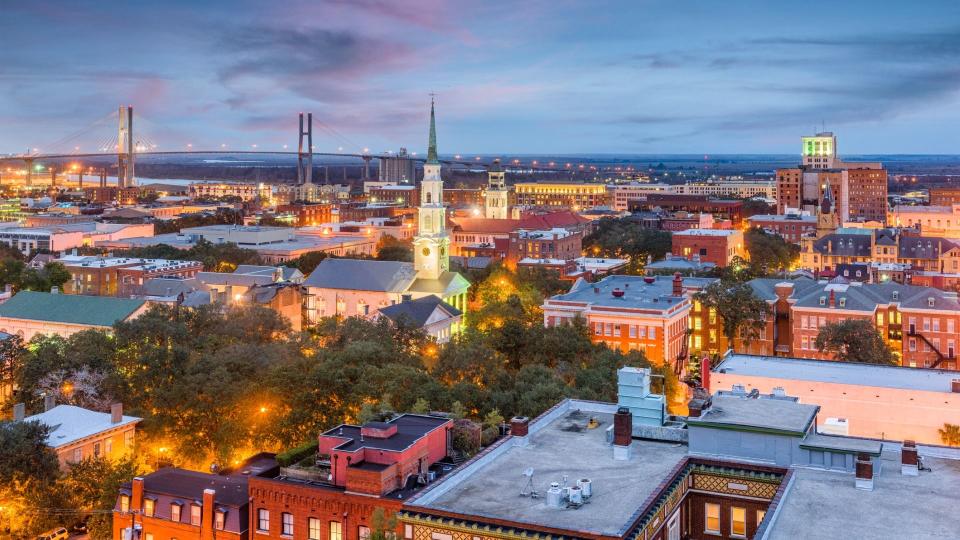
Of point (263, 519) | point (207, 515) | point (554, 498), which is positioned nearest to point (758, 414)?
point (554, 498)

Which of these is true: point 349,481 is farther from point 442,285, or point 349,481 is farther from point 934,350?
point 442,285

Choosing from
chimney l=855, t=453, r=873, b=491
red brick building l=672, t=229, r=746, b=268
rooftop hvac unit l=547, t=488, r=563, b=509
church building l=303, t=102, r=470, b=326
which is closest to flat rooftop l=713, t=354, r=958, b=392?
chimney l=855, t=453, r=873, b=491

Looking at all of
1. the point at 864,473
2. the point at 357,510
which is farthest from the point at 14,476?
the point at 864,473

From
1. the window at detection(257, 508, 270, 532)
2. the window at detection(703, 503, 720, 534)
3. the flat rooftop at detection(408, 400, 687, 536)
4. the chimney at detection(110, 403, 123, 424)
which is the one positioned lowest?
the window at detection(257, 508, 270, 532)

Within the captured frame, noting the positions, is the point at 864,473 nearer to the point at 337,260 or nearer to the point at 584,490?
the point at 584,490

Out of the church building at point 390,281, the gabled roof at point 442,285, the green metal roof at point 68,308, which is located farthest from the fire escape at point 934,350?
the green metal roof at point 68,308

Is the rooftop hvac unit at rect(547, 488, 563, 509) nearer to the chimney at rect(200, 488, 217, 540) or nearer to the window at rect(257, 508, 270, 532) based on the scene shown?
the window at rect(257, 508, 270, 532)
